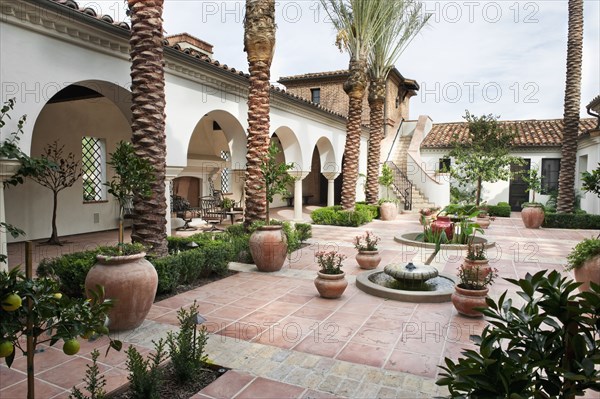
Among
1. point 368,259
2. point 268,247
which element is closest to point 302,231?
point 368,259

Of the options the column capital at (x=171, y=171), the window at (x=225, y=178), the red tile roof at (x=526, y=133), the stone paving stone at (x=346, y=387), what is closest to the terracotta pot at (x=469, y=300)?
the stone paving stone at (x=346, y=387)

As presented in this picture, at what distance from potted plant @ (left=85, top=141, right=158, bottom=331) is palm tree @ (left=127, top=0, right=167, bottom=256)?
165 cm

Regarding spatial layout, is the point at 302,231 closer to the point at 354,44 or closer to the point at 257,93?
the point at 257,93

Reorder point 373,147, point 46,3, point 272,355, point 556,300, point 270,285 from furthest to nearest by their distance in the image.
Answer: point 373,147 → point 270,285 → point 46,3 → point 272,355 → point 556,300

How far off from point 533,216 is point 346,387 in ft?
48.4

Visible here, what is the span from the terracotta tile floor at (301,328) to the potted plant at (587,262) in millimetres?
1554

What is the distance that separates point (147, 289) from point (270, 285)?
2872 millimetres

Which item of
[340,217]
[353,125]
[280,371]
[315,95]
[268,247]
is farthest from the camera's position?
[315,95]

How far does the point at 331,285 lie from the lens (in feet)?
22.1

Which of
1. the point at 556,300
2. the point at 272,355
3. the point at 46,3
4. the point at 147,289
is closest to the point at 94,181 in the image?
the point at 46,3

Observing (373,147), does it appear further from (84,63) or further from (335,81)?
(84,63)

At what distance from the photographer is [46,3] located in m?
6.90

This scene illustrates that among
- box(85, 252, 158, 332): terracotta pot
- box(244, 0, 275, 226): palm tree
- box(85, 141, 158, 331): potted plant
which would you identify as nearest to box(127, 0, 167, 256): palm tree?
box(85, 141, 158, 331): potted plant

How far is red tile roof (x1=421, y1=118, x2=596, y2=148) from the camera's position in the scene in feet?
76.3
